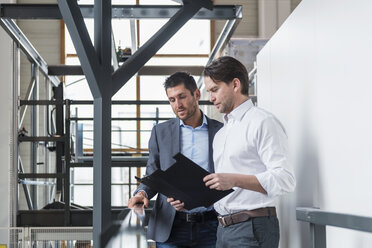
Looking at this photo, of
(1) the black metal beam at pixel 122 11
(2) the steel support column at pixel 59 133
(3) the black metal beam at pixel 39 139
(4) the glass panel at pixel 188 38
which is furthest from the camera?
(4) the glass panel at pixel 188 38

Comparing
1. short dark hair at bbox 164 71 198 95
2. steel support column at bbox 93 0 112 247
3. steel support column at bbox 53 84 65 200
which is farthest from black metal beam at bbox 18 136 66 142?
short dark hair at bbox 164 71 198 95

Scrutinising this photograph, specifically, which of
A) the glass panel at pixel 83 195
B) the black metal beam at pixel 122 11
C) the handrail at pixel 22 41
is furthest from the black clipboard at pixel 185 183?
the glass panel at pixel 83 195

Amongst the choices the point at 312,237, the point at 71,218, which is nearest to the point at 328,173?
the point at 312,237

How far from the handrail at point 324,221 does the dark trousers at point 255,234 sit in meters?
0.13

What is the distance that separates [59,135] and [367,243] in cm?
535

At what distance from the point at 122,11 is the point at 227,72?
3003mm

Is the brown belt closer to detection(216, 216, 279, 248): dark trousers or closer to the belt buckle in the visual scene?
detection(216, 216, 279, 248): dark trousers

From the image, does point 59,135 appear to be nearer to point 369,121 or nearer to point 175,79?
point 175,79

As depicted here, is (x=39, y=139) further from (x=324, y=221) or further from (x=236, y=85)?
(x=324, y=221)

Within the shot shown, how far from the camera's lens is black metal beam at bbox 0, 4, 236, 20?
5117 mm

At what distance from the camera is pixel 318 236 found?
218cm

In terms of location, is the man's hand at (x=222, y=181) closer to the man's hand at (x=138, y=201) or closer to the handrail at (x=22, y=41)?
the man's hand at (x=138, y=201)

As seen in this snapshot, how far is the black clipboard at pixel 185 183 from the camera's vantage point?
235 centimetres

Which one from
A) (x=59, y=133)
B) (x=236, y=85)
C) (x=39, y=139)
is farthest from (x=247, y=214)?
(x=59, y=133)
